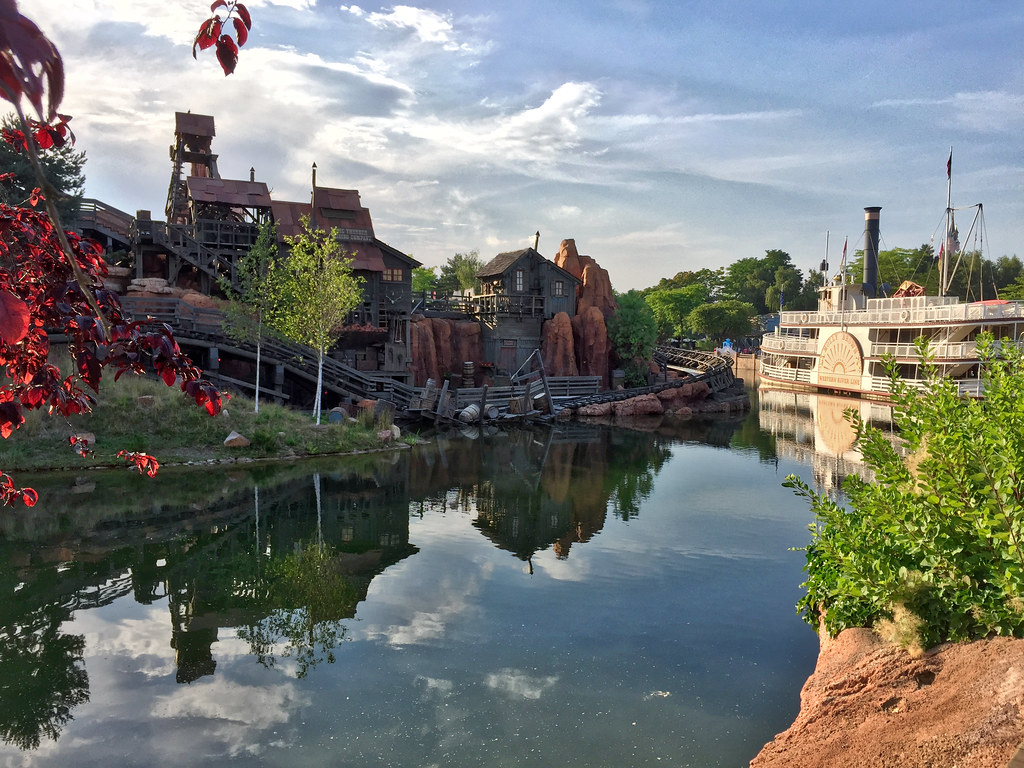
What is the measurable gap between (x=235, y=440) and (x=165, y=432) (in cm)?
233

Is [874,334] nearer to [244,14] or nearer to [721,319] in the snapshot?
[721,319]

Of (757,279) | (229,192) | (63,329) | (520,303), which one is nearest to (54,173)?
(229,192)

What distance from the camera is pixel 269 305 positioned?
30.3 m

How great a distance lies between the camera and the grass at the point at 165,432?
72.7 ft

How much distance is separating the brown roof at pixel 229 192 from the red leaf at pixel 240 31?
39909 mm

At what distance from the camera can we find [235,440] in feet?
80.4

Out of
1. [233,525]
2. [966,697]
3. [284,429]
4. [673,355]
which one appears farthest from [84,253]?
[673,355]

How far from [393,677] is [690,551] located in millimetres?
8403

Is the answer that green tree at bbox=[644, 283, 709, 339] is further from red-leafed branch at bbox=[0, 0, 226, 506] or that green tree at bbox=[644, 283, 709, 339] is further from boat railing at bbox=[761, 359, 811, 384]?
red-leafed branch at bbox=[0, 0, 226, 506]

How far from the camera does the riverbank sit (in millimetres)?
5867

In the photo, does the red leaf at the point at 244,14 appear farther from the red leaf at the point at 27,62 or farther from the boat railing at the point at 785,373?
the boat railing at the point at 785,373

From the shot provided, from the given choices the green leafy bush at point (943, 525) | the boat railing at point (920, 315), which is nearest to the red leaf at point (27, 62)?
the green leafy bush at point (943, 525)

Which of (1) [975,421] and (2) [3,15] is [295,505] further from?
(2) [3,15]

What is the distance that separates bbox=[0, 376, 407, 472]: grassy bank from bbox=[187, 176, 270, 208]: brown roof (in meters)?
16.0
